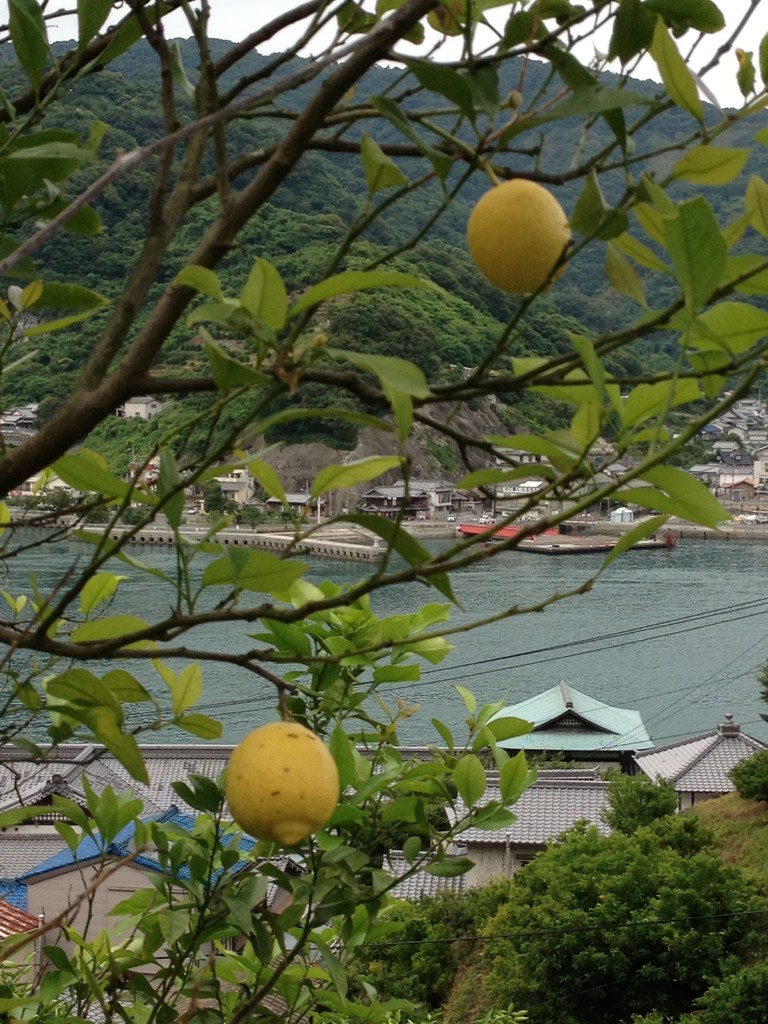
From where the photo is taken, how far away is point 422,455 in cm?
2319

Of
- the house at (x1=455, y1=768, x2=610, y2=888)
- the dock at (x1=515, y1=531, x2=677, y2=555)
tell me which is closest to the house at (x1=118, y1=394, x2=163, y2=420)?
the house at (x1=455, y1=768, x2=610, y2=888)

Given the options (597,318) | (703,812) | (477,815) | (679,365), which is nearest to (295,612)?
(679,365)

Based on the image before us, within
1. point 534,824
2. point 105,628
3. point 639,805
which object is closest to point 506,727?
point 105,628

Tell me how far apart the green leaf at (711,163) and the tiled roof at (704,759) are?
9410 millimetres

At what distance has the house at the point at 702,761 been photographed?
9430 millimetres

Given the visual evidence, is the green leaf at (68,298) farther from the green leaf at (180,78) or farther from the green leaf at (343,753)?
the green leaf at (343,753)

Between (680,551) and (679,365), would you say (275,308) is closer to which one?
(679,365)

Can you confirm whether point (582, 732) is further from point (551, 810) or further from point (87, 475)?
point (87, 475)

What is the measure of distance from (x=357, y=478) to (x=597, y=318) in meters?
23.7

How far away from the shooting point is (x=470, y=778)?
82cm

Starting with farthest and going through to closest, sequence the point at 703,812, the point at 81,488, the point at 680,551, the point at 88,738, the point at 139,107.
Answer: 1. the point at 680,551
2. the point at 139,107
3. the point at 703,812
4. the point at 88,738
5. the point at 81,488

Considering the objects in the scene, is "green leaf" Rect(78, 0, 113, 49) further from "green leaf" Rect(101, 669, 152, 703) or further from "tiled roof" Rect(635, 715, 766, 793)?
"tiled roof" Rect(635, 715, 766, 793)

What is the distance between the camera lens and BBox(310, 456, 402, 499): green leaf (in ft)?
1.49

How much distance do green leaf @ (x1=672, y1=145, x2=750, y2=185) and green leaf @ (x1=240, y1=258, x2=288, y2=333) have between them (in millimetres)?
171
